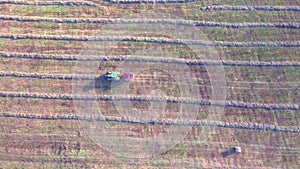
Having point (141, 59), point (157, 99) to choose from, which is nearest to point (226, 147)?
point (157, 99)

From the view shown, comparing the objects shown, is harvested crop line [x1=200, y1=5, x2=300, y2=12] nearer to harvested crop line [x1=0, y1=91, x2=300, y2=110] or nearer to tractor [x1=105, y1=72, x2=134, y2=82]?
harvested crop line [x1=0, y1=91, x2=300, y2=110]

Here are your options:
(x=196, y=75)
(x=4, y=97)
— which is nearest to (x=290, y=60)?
(x=196, y=75)

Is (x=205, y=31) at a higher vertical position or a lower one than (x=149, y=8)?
lower

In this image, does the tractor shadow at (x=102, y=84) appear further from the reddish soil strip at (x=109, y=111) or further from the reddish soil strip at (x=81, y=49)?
the reddish soil strip at (x=81, y=49)

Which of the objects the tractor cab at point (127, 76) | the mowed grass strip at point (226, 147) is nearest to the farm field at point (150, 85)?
the mowed grass strip at point (226, 147)

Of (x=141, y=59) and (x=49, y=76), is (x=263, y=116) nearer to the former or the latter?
(x=141, y=59)

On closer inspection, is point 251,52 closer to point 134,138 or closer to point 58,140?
point 134,138
